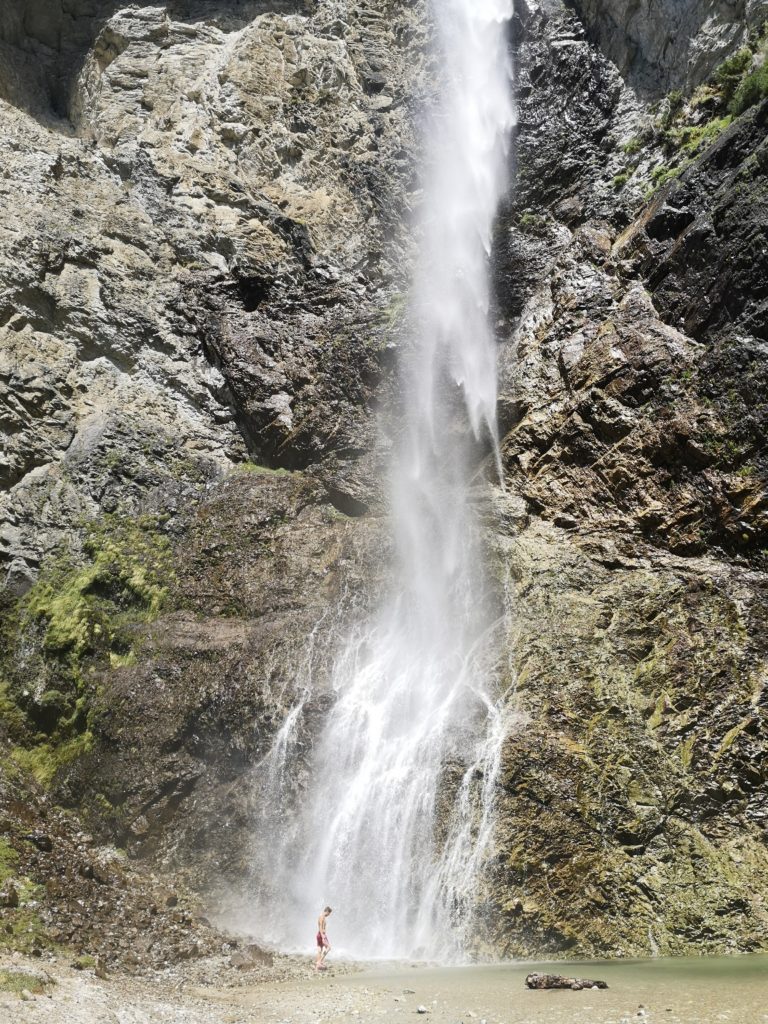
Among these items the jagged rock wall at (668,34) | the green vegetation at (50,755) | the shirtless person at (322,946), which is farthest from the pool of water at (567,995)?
the jagged rock wall at (668,34)

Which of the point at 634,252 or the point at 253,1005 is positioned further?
the point at 634,252

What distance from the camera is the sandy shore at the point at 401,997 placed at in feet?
26.9

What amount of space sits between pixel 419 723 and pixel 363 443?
9510 mm

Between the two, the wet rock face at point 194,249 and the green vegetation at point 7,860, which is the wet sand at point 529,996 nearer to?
the green vegetation at point 7,860

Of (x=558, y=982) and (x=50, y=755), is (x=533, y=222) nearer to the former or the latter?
(x=50, y=755)

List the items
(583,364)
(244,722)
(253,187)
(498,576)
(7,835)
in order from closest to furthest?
(7,835)
(244,722)
(498,576)
(583,364)
(253,187)

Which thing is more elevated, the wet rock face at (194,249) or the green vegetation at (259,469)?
the wet rock face at (194,249)

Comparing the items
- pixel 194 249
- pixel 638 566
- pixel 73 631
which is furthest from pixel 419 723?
pixel 194 249

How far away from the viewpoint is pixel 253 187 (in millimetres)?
29141

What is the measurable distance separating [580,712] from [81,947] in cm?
893

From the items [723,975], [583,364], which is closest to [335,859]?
[723,975]

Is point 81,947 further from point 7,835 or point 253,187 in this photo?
point 253,187

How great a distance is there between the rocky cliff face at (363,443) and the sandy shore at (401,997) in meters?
2.17

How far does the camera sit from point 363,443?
22906 mm
